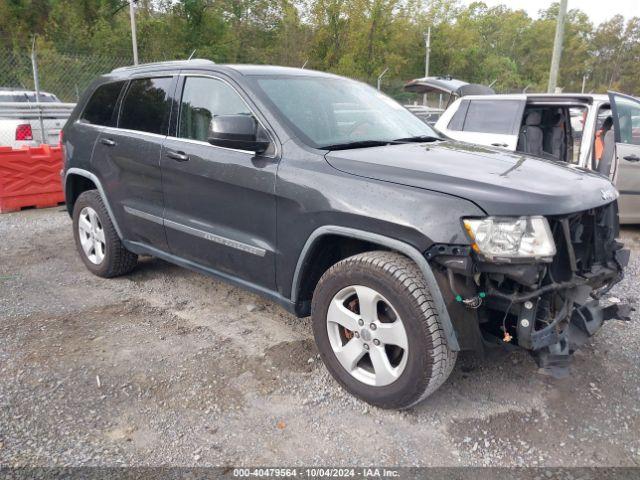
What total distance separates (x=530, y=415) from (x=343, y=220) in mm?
1436

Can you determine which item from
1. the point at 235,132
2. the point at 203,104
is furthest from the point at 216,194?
the point at 203,104

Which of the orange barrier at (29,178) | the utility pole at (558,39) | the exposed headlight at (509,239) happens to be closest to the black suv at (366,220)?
the exposed headlight at (509,239)

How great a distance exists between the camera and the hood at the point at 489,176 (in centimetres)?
247

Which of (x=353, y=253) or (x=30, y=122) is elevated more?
(x=30, y=122)

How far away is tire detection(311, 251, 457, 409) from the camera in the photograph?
102 inches

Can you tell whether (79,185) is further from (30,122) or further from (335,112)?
(30,122)

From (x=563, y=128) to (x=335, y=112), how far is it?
14.2 ft

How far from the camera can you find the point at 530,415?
2842 millimetres

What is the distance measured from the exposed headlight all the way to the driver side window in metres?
1.75

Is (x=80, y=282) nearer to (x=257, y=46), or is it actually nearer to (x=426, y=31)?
(x=257, y=46)

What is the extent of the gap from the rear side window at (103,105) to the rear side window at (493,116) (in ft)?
13.9

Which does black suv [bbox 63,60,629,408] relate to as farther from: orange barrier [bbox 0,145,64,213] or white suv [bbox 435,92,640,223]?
orange barrier [bbox 0,145,64,213]

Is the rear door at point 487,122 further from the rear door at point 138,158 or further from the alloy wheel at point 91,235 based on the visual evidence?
the alloy wheel at point 91,235

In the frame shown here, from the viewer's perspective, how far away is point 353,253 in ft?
10.2
